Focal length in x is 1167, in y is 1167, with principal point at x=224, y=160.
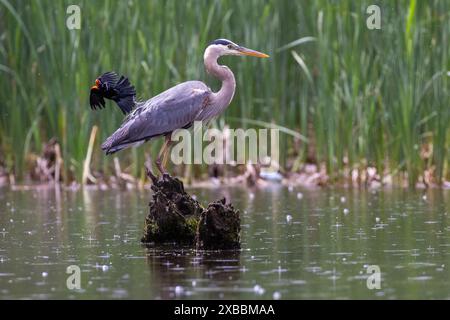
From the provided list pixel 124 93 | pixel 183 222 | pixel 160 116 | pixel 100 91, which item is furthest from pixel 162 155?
pixel 183 222

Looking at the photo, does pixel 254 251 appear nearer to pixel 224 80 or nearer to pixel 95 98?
pixel 95 98

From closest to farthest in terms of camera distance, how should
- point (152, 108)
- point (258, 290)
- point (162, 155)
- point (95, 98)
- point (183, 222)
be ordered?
point (258, 290) → point (183, 222) → point (95, 98) → point (152, 108) → point (162, 155)

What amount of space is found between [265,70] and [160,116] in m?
4.65

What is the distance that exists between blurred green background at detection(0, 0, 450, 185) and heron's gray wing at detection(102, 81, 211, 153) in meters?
3.77

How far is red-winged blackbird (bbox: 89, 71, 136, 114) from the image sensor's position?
11398 mm

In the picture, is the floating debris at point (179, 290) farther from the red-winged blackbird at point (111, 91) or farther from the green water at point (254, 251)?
the red-winged blackbird at point (111, 91)

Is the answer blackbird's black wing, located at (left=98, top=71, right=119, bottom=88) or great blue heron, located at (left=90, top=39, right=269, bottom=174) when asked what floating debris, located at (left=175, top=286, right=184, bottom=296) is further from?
blackbird's black wing, located at (left=98, top=71, right=119, bottom=88)

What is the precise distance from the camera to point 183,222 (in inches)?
409

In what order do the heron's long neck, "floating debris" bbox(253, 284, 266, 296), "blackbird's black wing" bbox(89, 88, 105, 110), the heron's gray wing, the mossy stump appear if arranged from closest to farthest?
"floating debris" bbox(253, 284, 266, 296)
the mossy stump
"blackbird's black wing" bbox(89, 88, 105, 110)
the heron's gray wing
the heron's long neck

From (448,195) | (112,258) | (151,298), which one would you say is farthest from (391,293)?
(448,195)

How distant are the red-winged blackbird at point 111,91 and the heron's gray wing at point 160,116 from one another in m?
0.21

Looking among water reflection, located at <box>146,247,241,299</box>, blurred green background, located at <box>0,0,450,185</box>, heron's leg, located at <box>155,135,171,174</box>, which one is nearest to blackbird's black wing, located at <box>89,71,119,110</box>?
heron's leg, located at <box>155,135,171,174</box>

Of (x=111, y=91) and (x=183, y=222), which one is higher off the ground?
(x=111, y=91)

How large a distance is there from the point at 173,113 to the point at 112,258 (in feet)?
8.45
